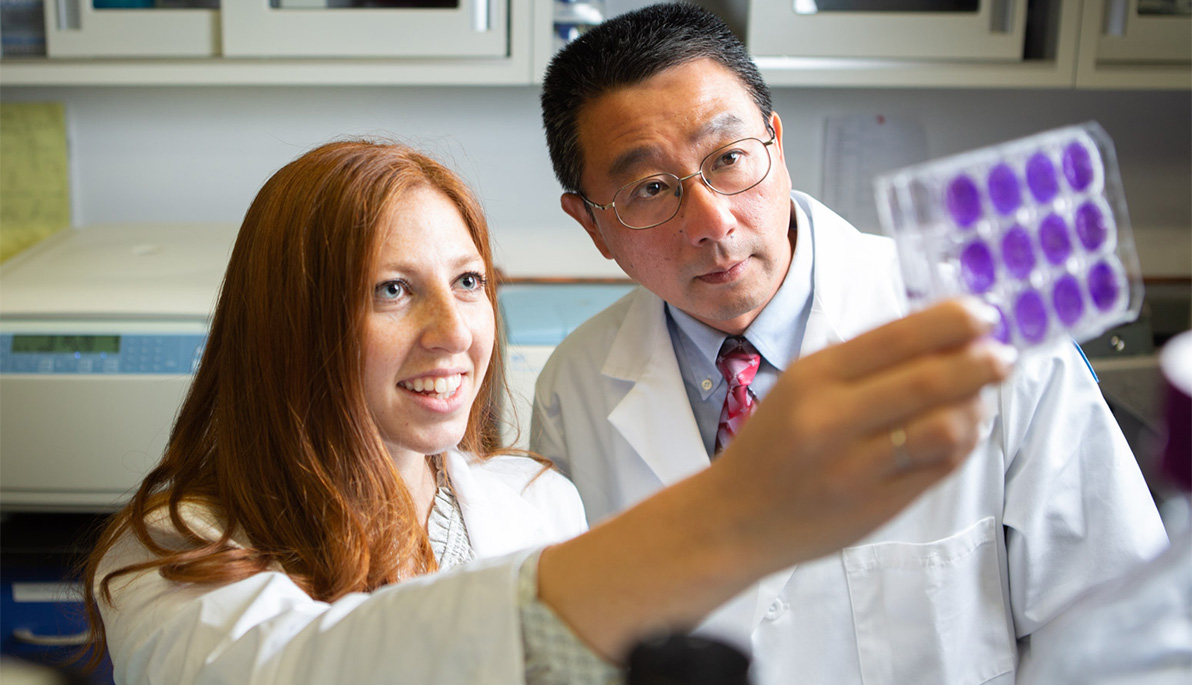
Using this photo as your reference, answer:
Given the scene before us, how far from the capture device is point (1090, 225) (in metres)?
0.54

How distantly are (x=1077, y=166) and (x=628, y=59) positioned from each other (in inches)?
30.1

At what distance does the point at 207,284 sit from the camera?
192 centimetres

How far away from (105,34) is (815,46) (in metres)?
1.44

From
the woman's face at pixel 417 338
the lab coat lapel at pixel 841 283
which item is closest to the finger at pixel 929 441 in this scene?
the woman's face at pixel 417 338

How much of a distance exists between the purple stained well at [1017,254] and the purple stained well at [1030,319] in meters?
0.01

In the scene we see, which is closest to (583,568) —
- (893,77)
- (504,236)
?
(893,77)

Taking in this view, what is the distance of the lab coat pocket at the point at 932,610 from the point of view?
A: 3.76ft

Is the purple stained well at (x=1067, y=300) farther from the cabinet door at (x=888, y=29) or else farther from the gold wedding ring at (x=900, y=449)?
the cabinet door at (x=888, y=29)

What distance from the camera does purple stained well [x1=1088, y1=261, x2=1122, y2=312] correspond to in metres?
0.53

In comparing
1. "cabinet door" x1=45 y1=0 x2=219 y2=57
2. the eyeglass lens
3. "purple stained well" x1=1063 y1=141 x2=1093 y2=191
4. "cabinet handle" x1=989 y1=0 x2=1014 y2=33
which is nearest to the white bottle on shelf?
"cabinet door" x1=45 y1=0 x2=219 y2=57

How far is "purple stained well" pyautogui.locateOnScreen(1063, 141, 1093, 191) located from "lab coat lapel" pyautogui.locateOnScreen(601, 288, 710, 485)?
742 millimetres

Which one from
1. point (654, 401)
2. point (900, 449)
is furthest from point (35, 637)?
point (900, 449)

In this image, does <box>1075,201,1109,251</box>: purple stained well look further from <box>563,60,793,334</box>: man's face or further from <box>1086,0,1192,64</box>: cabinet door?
<box>1086,0,1192,64</box>: cabinet door

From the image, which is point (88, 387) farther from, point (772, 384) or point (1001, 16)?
point (1001, 16)
